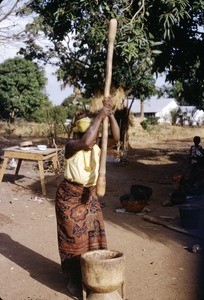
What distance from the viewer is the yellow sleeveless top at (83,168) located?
345 centimetres

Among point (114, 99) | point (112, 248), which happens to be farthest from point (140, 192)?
point (114, 99)

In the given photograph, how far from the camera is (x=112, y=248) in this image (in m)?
4.92

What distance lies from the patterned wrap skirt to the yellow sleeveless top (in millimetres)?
79

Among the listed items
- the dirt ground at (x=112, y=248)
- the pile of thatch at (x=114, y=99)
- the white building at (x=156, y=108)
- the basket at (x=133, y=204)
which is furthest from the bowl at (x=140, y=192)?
the white building at (x=156, y=108)

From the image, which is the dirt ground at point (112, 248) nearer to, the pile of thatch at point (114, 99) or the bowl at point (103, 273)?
the bowl at point (103, 273)

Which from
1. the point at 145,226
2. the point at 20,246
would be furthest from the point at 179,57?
the point at 20,246

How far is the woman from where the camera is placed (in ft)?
11.4

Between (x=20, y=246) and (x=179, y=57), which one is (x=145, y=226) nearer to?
(x=20, y=246)

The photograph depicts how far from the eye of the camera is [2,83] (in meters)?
34.2

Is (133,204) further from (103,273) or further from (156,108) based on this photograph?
(156,108)

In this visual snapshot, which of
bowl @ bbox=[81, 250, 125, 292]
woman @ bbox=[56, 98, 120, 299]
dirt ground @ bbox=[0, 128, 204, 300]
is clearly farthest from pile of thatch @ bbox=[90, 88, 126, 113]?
bowl @ bbox=[81, 250, 125, 292]

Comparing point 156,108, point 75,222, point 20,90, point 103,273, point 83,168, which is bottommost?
point 103,273

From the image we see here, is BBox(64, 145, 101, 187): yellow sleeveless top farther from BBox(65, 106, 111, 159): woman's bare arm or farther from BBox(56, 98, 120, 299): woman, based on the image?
BBox(65, 106, 111, 159): woman's bare arm

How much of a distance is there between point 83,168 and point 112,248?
187cm
